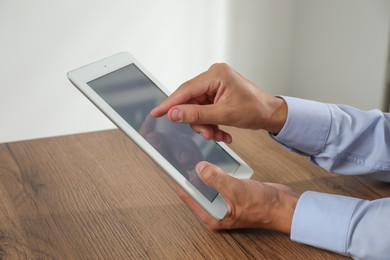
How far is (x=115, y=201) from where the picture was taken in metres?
0.96

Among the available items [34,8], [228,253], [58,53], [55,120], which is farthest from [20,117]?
[228,253]

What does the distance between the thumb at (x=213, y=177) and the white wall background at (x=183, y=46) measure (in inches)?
66.5

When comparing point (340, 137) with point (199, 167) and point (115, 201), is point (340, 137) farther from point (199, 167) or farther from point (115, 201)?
point (115, 201)

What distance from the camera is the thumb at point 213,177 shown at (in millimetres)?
868

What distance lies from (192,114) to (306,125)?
0.25 m

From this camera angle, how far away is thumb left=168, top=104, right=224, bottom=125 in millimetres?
912

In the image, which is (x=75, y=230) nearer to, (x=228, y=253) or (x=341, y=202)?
(x=228, y=253)

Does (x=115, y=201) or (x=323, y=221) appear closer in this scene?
(x=323, y=221)

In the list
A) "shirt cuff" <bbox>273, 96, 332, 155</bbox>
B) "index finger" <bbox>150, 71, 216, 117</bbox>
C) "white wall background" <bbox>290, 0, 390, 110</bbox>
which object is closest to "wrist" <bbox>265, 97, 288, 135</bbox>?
"shirt cuff" <bbox>273, 96, 332, 155</bbox>

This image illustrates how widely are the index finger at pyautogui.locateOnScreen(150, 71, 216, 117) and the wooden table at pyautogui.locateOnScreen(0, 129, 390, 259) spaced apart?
0.16 meters

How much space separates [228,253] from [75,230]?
241 millimetres

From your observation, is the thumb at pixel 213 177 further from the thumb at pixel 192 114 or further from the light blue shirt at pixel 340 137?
the light blue shirt at pixel 340 137

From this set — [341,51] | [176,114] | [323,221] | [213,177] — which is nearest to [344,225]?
[323,221]

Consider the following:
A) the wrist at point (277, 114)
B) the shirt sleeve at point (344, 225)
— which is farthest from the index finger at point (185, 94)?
the shirt sleeve at point (344, 225)
